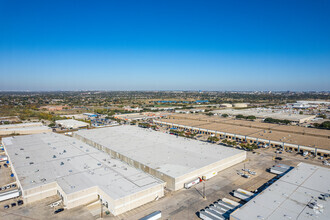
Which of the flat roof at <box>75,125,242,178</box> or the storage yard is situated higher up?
the flat roof at <box>75,125,242,178</box>

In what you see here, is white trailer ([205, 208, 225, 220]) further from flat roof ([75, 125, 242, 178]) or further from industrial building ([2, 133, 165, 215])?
flat roof ([75, 125, 242, 178])

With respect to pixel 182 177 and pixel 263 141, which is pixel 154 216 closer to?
pixel 182 177

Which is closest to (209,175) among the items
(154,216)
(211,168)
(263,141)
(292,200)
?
(211,168)

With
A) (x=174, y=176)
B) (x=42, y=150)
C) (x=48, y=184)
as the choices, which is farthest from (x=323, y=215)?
(x=42, y=150)

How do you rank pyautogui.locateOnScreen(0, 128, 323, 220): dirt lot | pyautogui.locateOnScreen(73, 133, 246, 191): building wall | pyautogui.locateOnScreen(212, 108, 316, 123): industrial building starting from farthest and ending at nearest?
1. pyautogui.locateOnScreen(212, 108, 316, 123): industrial building
2. pyautogui.locateOnScreen(73, 133, 246, 191): building wall
3. pyautogui.locateOnScreen(0, 128, 323, 220): dirt lot

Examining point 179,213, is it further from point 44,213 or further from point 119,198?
point 44,213

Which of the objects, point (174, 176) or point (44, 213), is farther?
point (174, 176)

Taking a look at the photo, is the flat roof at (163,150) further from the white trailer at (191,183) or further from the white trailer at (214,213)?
the white trailer at (214,213)

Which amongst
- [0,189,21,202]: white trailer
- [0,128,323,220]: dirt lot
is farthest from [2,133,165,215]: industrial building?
[0,128,323,220]: dirt lot
